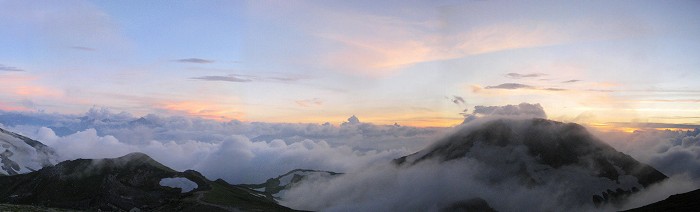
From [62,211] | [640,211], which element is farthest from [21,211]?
Answer: [640,211]

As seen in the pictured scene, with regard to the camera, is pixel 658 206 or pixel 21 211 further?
pixel 658 206

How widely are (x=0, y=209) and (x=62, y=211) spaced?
108 feet

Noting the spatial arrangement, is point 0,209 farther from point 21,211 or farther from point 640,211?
point 640,211

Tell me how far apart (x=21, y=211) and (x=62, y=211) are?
2954cm

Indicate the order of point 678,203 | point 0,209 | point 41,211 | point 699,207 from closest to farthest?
point 0,209 → point 41,211 → point 699,207 → point 678,203

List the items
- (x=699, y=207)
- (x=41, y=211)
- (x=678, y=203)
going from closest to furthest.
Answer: (x=41, y=211), (x=699, y=207), (x=678, y=203)

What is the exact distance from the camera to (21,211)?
458ft

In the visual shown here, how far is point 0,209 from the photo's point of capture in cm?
13600

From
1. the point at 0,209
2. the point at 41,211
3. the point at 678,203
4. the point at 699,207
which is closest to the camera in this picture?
the point at 0,209

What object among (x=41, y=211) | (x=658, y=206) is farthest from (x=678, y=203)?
(x=41, y=211)

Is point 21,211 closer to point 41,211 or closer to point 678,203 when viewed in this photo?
point 41,211

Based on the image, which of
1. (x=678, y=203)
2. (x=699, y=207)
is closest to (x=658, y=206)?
(x=678, y=203)

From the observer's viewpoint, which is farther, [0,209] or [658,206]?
[658,206]

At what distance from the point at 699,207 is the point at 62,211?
781 feet
